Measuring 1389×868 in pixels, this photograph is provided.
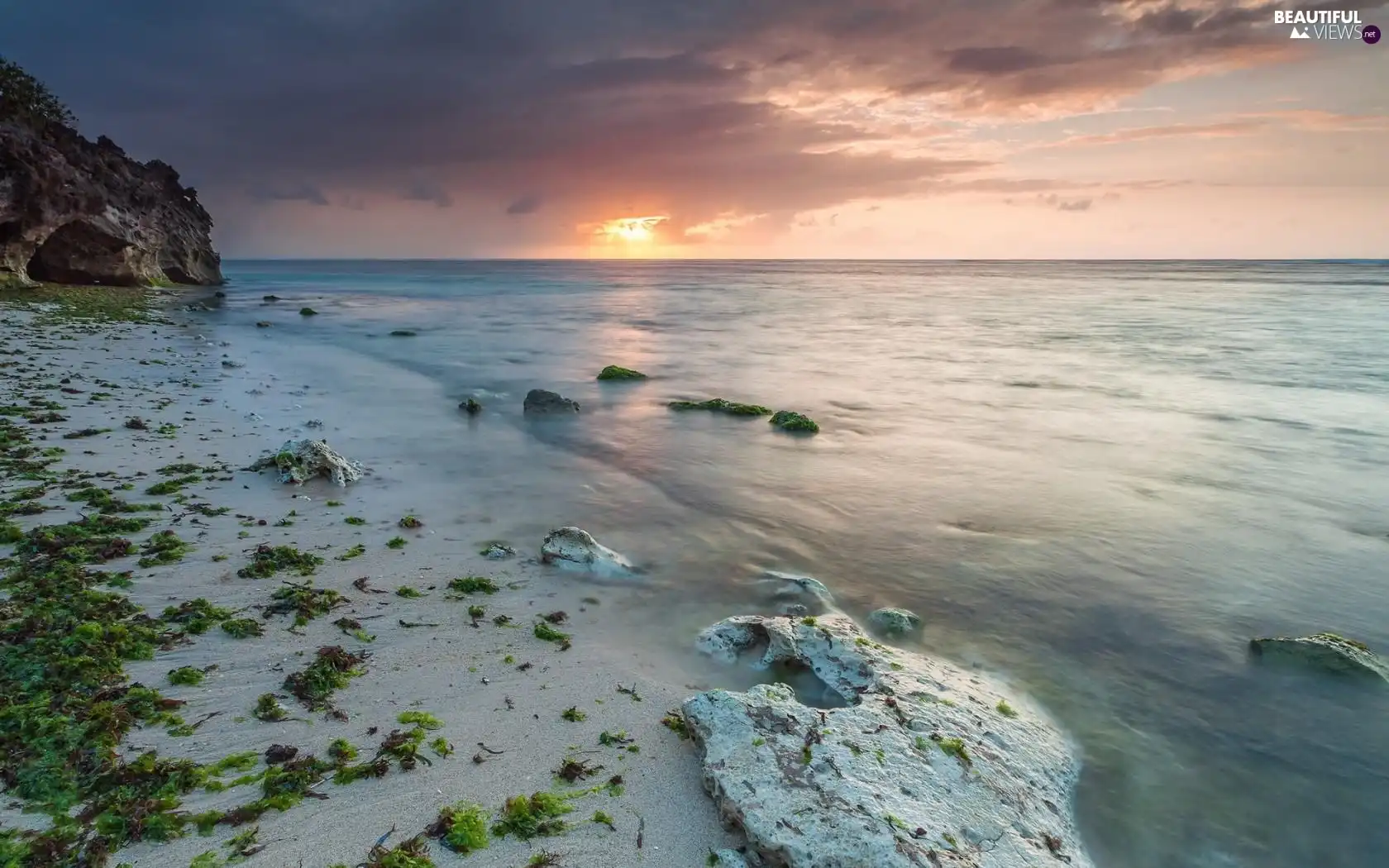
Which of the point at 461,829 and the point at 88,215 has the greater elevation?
the point at 88,215

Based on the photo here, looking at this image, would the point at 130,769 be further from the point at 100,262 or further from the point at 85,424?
the point at 100,262

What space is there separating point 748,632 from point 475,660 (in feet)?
6.36

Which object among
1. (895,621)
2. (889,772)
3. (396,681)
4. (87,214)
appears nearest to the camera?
(889,772)

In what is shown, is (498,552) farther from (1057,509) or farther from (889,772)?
(1057,509)

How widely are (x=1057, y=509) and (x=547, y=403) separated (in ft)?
28.6

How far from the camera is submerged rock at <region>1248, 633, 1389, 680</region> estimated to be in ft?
16.8

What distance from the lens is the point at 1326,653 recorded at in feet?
17.1

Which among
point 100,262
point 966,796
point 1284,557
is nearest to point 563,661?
point 966,796

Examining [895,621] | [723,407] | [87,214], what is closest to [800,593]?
[895,621]

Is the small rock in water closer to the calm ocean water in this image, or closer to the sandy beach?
the sandy beach

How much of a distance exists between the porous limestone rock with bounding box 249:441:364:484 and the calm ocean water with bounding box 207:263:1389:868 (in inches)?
26.9

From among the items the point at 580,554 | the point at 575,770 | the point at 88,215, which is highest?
the point at 88,215

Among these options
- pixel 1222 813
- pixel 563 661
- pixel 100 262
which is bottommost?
pixel 1222 813

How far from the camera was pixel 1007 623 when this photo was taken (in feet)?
19.3
